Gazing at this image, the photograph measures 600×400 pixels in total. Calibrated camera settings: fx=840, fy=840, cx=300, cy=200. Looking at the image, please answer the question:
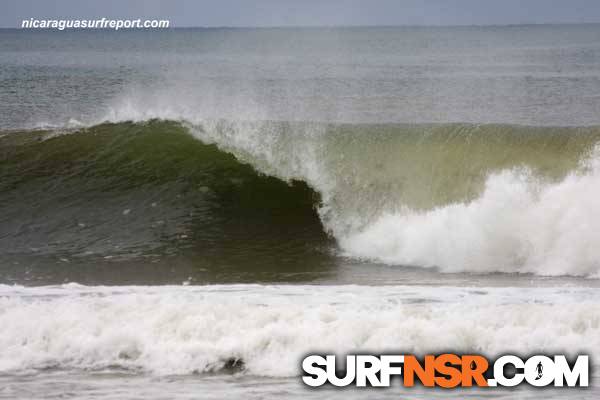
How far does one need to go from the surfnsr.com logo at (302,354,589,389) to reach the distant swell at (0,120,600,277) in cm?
294

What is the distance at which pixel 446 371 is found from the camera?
6.06 m

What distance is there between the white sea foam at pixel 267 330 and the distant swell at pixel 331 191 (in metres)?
2.13

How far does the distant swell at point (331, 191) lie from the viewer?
375 inches

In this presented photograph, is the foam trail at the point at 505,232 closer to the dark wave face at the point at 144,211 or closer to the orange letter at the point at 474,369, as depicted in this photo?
the dark wave face at the point at 144,211

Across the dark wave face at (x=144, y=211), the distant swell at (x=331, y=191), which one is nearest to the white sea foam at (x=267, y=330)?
the dark wave face at (x=144, y=211)

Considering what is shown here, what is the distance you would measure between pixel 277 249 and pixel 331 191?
154 centimetres

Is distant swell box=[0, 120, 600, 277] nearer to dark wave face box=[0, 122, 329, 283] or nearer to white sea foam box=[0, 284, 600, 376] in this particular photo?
dark wave face box=[0, 122, 329, 283]

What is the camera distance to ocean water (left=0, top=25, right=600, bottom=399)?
630 cm

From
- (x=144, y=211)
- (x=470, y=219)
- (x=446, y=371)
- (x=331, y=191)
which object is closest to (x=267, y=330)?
(x=446, y=371)

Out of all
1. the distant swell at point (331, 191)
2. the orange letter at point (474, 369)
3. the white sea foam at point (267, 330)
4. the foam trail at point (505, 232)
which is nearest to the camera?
the orange letter at point (474, 369)

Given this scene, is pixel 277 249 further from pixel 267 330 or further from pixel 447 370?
pixel 447 370

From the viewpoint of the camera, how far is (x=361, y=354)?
20.4 ft

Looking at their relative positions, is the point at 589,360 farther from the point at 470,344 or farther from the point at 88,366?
the point at 88,366

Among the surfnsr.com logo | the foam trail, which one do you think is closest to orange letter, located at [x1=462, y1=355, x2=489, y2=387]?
the surfnsr.com logo
